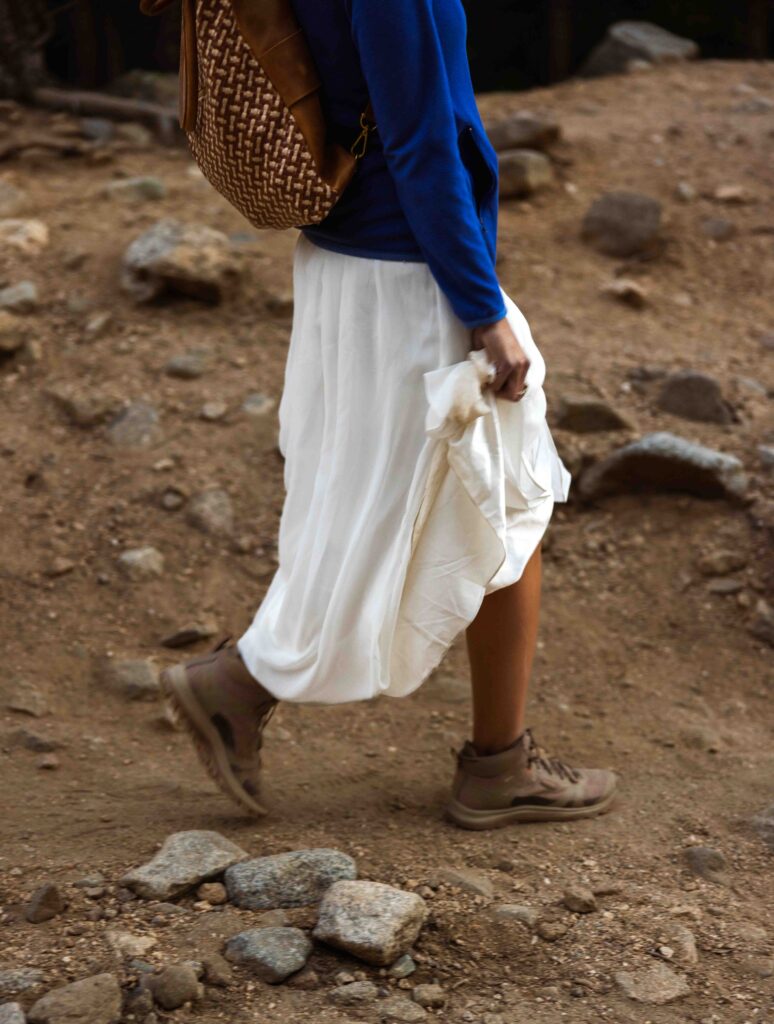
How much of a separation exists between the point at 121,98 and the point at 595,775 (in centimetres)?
465

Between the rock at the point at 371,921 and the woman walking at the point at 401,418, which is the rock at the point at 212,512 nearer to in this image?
the woman walking at the point at 401,418

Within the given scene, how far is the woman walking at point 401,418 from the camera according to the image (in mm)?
1896

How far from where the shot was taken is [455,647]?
128 inches

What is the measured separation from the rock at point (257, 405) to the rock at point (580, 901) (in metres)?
1.98

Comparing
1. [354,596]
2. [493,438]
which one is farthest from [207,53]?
[354,596]

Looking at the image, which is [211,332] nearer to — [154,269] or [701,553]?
[154,269]

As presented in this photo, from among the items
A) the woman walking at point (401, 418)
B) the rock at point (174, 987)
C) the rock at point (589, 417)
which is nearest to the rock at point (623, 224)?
the rock at point (589, 417)

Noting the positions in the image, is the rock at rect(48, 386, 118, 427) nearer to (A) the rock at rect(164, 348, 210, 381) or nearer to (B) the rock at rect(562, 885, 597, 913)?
(A) the rock at rect(164, 348, 210, 381)

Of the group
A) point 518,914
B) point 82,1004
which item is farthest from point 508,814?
point 82,1004

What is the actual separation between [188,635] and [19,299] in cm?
153

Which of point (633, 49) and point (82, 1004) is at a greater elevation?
point (633, 49)

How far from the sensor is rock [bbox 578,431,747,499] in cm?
347

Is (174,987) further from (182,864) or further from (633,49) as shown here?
(633,49)

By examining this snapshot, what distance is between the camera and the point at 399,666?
2.20 metres
